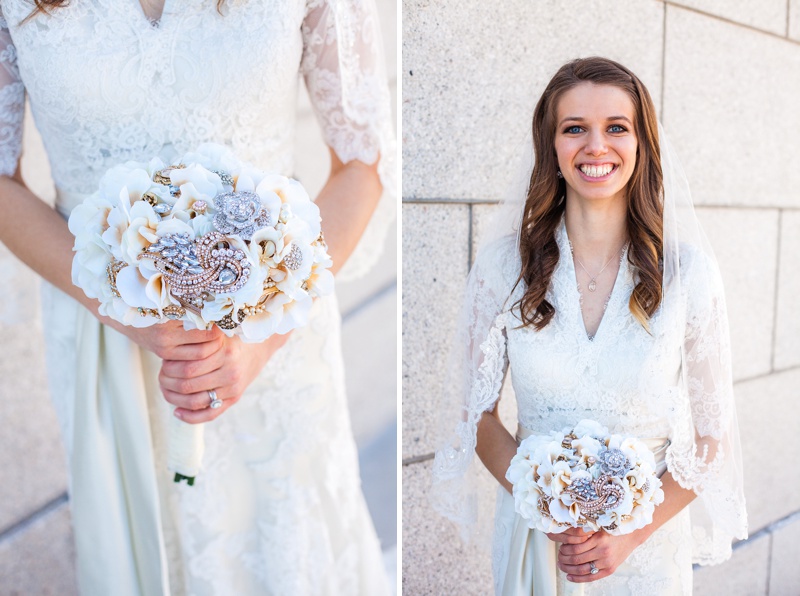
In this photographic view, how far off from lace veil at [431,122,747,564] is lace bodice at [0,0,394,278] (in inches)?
31.9

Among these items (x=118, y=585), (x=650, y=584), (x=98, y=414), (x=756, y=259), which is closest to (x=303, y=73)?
(x=98, y=414)

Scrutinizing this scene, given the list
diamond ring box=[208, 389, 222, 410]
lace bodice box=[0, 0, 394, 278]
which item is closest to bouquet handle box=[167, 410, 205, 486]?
diamond ring box=[208, 389, 222, 410]

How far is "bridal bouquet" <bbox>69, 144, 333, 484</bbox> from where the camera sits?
4.20 feet

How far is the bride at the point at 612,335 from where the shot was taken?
2043mm

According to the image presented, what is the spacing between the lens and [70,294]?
1663 mm

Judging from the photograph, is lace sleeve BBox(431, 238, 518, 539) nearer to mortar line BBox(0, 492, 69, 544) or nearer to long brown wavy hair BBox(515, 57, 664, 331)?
long brown wavy hair BBox(515, 57, 664, 331)

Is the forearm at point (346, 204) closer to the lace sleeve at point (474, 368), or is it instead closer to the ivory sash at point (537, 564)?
the lace sleeve at point (474, 368)

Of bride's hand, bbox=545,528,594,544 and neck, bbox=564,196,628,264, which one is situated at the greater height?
neck, bbox=564,196,628,264

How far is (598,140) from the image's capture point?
202cm

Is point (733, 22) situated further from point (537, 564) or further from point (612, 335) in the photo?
point (537, 564)

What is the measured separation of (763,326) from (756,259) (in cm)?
43

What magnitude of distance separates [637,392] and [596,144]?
72cm

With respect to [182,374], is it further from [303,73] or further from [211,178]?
[303,73]

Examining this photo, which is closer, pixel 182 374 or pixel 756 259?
pixel 182 374
